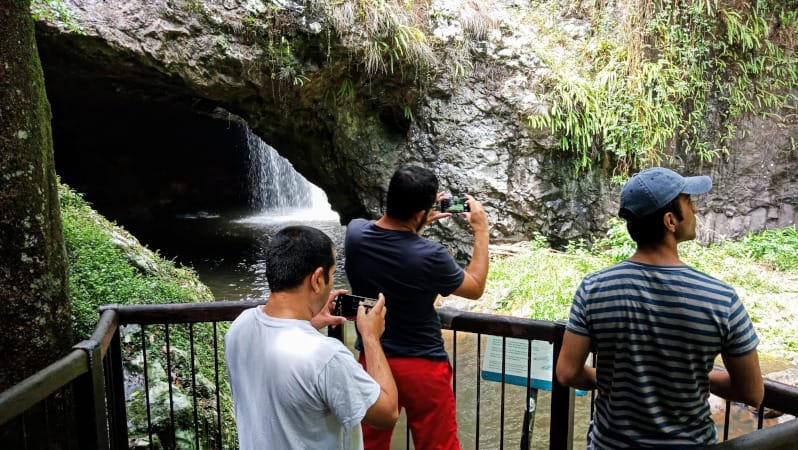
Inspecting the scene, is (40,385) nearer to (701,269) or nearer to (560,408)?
(560,408)

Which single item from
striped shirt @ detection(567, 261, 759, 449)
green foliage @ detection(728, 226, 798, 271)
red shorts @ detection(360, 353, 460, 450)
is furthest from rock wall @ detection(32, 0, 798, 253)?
striped shirt @ detection(567, 261, 759, 449)

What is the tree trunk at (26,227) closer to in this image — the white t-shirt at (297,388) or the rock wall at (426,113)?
the white t-shirt at (297,388)

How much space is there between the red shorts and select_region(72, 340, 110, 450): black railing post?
1167 mm

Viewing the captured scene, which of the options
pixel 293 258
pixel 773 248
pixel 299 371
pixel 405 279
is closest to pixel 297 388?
pixel 299 371

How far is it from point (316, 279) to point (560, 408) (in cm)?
156

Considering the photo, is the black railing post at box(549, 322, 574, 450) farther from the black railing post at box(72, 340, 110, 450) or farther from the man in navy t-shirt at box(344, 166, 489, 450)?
the black railing post at box(72, 340, 110, 450)

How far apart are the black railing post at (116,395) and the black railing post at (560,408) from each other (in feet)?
7.23

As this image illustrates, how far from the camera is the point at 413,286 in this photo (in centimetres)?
245

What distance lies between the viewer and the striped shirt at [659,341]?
1.70m

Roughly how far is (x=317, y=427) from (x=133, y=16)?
8.33m

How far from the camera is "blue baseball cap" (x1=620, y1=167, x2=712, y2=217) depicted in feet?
5.84

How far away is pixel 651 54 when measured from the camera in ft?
36.9

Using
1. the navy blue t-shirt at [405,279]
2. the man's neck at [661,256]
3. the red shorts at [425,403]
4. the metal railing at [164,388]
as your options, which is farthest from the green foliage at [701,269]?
the man's neck at [661,256]

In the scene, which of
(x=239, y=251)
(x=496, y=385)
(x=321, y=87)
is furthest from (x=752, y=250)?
(x=239, y=251)
